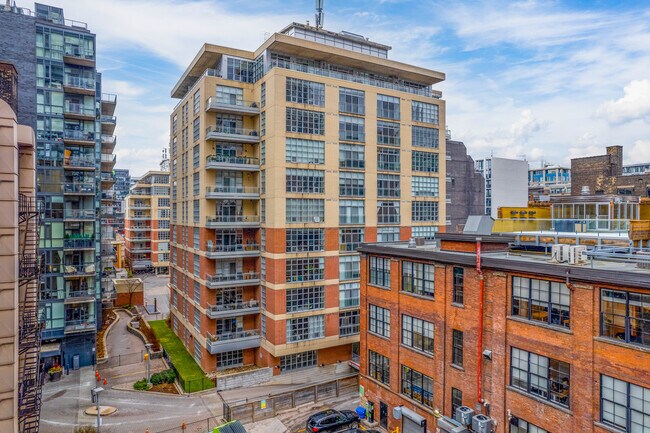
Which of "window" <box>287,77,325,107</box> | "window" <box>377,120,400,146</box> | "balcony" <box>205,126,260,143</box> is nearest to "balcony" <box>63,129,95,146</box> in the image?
"balcony" <box>205,126,260,143</box>

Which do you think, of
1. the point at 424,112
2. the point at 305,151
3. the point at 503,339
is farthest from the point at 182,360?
the point at 424,112

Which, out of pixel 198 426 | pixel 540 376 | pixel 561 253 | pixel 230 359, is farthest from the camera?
pixel 230 359

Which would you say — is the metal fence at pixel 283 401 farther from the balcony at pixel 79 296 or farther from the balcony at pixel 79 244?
the balcony at pixel 79 244

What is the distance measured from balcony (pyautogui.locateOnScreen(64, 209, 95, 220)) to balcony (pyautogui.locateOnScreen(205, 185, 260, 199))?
44.6ft

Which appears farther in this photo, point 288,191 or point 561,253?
point 288,191

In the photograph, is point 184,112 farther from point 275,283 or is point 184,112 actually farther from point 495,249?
point 495,249

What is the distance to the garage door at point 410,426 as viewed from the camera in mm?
27014

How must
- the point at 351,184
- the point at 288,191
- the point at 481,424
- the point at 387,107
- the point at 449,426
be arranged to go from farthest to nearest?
the point at 387,107
the point at 351,184
the point at 288,191
the point at 449,426
the point at 481,424

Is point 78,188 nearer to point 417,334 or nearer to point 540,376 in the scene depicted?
point 417,334

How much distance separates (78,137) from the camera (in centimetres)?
4444

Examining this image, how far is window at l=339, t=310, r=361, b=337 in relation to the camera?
139ft

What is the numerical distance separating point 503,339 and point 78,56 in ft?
152

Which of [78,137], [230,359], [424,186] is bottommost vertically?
[230,359]

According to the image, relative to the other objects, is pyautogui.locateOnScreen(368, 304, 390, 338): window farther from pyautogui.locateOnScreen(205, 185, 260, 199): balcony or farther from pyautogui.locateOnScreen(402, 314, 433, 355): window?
pyautogui.locateOnScreen(205, 185, 260, 199): balcony
